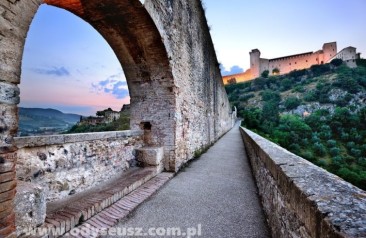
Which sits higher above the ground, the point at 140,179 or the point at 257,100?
the point at 257,100

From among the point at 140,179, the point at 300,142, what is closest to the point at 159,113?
the point at 140,179

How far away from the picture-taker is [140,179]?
4020mm

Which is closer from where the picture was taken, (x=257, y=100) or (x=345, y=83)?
(x=345, y=83)

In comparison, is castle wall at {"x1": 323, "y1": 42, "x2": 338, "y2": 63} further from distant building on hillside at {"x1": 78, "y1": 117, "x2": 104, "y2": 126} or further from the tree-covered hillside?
distant building on hillside at {"x1": 78, "y1": 117, "x2": 104, "y2": 126}

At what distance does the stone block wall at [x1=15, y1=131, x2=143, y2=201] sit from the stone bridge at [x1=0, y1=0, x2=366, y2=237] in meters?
0.01

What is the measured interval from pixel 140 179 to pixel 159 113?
1826mm

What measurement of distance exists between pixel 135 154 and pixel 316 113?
160ft

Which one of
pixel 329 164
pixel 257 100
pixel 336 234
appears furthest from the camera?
pixel 257 100

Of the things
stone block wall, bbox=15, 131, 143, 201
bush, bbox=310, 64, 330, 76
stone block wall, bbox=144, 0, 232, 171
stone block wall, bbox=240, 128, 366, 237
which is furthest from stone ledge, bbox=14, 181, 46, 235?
bush, bbox=310, 64, 330, 76

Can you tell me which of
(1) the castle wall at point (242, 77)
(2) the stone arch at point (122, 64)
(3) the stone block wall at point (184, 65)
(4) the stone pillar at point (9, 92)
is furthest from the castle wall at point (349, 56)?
(4) the stone pillar at point (9, 92)

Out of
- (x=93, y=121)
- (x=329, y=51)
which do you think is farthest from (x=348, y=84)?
(x=93, y=121)

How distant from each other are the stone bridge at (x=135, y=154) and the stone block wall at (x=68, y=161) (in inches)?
0.5

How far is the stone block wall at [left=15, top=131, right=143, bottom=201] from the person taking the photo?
2.48 metres

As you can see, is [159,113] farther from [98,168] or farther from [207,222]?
[207,222]
